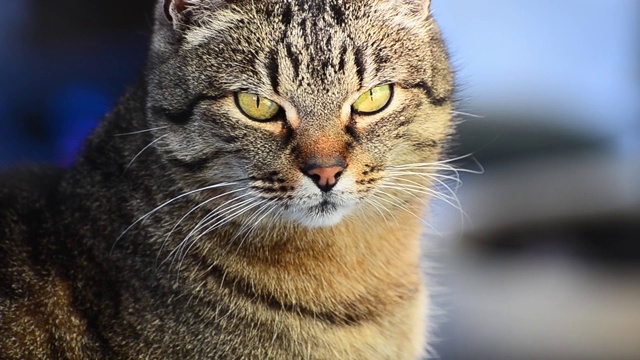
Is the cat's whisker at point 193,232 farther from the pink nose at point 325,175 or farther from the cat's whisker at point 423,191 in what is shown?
the cat's whisker at point 423,191

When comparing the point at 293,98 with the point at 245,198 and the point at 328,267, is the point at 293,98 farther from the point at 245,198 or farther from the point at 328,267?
the point at 328,267

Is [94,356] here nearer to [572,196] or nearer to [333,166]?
[333,166]

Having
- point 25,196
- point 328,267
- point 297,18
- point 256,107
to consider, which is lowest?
point 25,196

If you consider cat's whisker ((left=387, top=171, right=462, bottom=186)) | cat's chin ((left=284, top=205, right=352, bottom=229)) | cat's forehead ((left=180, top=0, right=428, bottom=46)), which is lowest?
Result: cat's chin ((left=284, top=205, right=352, bottom=229))

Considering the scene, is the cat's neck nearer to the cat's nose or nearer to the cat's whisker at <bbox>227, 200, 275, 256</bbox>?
the cat's whisker at <bbox>227, 200, 275, 256</bbox>

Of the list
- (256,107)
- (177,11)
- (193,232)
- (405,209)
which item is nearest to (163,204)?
(193,232)

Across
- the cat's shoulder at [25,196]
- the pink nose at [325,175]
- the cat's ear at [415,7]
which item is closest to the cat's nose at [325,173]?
the pink nose at [325,175]

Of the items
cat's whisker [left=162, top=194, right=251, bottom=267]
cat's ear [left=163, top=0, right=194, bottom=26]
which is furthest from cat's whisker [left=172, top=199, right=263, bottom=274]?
cat's ear [left=163, top=0, right=194, bottom=26]

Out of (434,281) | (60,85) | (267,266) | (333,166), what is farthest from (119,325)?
(60,85)
